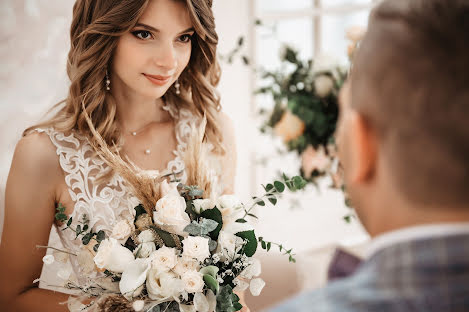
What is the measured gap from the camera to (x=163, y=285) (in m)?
1.22

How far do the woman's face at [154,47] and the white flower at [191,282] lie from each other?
2.39ft

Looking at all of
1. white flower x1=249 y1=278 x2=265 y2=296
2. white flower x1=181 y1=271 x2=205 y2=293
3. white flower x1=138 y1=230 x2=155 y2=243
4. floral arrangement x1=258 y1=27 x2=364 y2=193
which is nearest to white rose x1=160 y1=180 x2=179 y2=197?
white flower x1=138 y1=230 x2=155 y2=243

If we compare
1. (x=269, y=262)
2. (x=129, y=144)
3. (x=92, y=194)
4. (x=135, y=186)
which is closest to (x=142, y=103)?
(x=129, y=144)

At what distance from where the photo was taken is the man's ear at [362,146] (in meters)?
0.71

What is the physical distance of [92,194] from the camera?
178 centimetres

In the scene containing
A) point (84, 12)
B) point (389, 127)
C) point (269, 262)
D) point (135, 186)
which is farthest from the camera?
point (269, 262)

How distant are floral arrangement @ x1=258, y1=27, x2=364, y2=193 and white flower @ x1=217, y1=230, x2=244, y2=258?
1.16 metres

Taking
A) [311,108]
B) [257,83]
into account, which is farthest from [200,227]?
[257,83]

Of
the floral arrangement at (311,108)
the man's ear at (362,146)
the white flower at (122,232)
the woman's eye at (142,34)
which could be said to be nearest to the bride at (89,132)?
the woman's eye at (142,34)

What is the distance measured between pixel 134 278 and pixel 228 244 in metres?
0.24

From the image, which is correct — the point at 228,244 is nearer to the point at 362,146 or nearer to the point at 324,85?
the point at 362,146

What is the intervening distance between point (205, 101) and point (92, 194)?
0.58m

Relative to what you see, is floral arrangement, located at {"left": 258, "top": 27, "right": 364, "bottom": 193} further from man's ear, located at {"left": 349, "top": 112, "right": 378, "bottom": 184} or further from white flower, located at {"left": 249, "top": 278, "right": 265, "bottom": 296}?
man's ear, located at {"left": 349, "top": 112, "right": 378, "bottom": 184}

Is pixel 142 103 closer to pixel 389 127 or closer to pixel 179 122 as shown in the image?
pixel 179 122
